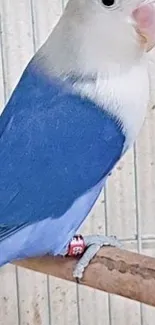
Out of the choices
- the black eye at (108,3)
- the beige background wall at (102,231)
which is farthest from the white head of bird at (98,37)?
the beige background wall at (102,231)

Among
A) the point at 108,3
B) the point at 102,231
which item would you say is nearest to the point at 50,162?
the point at 108,3

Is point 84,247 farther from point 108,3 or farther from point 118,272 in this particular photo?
point 108,3

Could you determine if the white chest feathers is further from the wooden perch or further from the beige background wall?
the beige background wall

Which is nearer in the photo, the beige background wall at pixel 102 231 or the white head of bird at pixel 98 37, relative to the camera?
the white head of bird at pixel 98 37

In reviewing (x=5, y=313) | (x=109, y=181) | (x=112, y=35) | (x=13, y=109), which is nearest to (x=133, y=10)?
(x=112, y=35)

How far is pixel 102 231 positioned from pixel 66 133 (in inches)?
13.5

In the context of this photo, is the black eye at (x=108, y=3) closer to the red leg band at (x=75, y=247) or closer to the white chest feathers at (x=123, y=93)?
the white chest feathers at (x=123, y=93)

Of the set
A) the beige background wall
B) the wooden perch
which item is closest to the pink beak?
the wooden perch

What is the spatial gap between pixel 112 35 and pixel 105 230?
395 millimetres

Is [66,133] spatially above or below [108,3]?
below

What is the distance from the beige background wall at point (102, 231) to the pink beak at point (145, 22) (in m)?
0.33

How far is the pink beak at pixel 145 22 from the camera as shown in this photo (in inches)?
24.5

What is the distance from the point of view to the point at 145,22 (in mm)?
629

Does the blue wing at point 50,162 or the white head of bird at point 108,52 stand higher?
the white head of bird at point 108,52
